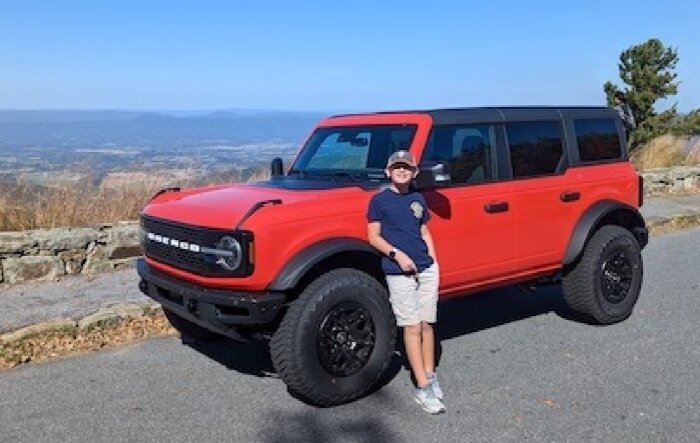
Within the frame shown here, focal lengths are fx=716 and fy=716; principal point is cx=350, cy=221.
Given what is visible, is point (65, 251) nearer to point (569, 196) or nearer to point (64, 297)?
point (64, 297)

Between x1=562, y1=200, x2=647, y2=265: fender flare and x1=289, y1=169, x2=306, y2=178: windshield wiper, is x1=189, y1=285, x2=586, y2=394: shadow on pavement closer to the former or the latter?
x1=562, y1=200, x2=647, y2=265: fender flare

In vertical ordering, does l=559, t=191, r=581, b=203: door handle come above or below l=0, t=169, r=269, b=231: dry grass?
above

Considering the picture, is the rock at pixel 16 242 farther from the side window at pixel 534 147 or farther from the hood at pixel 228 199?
the side window at pixel 534 147

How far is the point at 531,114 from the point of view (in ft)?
19.1

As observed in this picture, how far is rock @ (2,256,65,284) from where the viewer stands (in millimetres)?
6934

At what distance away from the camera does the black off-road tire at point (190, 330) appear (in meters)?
5.59

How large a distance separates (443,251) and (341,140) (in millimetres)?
1376

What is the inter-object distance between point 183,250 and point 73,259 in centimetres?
324

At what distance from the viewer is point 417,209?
14.0 feet

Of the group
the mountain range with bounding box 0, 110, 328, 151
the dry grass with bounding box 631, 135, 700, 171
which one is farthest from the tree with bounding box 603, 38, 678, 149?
the mountain range with bounding box 0, 110, 328, 151

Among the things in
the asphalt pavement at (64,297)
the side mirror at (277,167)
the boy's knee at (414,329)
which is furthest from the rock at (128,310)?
the boy's knee at (414,329)

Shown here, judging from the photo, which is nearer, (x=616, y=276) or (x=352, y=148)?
(x=352, y=148)

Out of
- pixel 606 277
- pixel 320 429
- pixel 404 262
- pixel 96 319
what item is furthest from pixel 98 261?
pixel 606 277

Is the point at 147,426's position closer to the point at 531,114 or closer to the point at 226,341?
the point at 226,341
